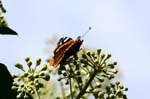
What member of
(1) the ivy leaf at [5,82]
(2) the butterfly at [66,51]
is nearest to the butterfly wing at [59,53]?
(2) the butterfly at [66,51]

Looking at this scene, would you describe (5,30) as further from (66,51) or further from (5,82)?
(66,51)

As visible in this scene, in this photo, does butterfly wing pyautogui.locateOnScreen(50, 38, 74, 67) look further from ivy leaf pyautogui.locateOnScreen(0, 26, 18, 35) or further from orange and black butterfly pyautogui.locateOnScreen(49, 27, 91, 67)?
ivy leaf pyautogui.locateOnScreen(0, 26, 18, 35)

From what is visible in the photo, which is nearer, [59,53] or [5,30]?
[59,53]

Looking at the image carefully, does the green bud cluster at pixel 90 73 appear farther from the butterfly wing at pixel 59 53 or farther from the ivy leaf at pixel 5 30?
the ivy leaf at pixel 5 30

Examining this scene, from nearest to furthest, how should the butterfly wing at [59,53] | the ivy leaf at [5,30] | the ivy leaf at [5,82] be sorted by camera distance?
the butterfly wing at [59,53]
the ivy leaf at [5,82]
the ivy leaf at [5,30]

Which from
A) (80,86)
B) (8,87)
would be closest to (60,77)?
(80,86)

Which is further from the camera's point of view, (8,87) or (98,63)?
(8,87)

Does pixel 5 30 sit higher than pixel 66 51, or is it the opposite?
pixel 5 30

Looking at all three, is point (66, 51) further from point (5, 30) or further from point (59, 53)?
point (5, 30)

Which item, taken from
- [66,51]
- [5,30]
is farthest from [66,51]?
[5,30]

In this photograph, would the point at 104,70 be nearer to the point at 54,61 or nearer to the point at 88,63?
the point at 88,63

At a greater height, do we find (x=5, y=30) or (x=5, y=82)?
(x=5, y=30)
